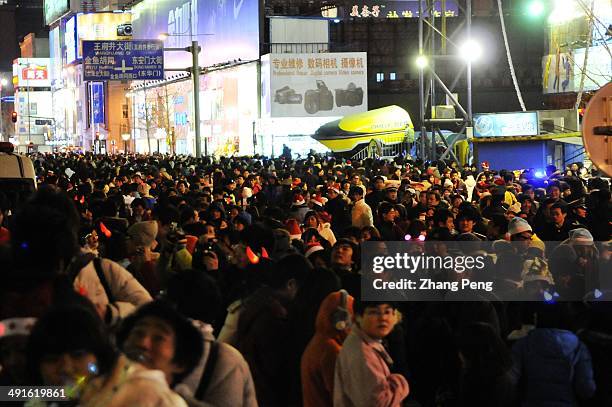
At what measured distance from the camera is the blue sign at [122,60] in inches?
1710

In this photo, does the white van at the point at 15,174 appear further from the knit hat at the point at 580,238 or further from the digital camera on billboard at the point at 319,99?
the digital camera on billboard at the point at 319,99

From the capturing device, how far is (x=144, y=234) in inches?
374

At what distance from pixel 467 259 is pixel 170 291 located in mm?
3861

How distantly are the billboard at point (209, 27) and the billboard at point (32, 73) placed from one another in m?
54.1

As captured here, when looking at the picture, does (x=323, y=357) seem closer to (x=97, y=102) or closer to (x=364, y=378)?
(x=364, y=378)

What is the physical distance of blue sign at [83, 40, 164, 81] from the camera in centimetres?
4344

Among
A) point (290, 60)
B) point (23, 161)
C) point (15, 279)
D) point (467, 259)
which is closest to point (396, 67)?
point (290, 60)

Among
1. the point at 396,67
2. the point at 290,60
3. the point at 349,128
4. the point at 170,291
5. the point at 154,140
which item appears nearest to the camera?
the point at 170,291

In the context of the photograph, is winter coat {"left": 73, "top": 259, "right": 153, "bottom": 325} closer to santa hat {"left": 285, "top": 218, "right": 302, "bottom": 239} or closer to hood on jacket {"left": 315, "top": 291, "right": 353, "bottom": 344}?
hood on jacket {"left": 315, "top": 291, "right": 353, "bottom": 344}

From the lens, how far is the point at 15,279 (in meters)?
5.13

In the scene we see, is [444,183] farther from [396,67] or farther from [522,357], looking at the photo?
[396,67]

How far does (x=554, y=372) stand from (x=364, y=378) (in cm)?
110

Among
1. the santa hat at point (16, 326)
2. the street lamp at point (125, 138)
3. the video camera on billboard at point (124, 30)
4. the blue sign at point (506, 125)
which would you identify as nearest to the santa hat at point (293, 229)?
the santa hat at point (16, 326)

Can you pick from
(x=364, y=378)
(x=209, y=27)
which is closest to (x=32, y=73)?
(x=209, y=27)
